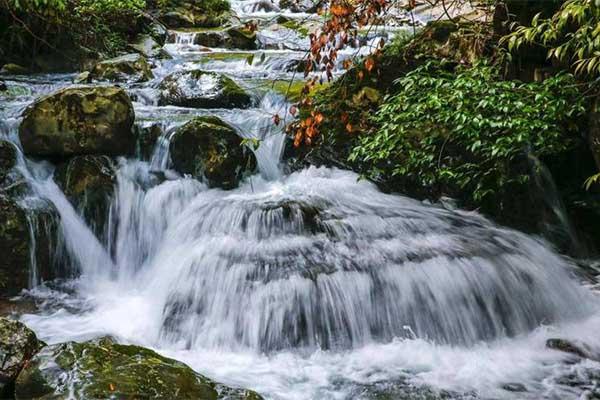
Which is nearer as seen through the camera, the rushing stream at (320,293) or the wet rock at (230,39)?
the rushing stream at (320,293)

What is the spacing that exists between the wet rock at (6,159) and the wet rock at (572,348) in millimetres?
5954

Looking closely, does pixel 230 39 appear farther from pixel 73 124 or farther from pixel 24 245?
pixel 24 245

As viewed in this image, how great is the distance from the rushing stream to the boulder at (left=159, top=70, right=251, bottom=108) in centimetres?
225

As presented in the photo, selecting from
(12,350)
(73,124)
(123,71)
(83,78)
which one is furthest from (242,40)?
(12,350)

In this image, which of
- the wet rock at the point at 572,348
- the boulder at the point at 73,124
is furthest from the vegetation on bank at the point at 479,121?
the boulder at the point at 73,124

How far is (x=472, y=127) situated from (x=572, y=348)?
90.5 inches

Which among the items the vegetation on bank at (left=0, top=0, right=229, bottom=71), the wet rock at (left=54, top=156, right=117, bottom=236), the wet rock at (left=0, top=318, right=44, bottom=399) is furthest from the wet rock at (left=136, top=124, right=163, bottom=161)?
the wet rock at (left=0, top=318, right=44, bottom=399)

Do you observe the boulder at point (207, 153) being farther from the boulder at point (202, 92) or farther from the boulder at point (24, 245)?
the boulder at point (202, 92)

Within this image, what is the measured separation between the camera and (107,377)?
124 inches

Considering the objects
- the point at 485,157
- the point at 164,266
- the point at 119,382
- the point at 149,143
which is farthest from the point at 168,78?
the point at 119,382

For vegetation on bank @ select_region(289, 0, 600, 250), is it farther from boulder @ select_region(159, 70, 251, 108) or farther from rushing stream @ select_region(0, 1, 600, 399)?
boulder @ select_region(159, 70, 251, 108)

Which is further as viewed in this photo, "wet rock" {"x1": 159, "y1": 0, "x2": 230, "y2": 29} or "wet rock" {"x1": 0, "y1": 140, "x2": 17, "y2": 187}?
"wet rock" {"x1": 159, "y1": 0, "x2": 230, "y2": 29}

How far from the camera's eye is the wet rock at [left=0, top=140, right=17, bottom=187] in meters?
6.34

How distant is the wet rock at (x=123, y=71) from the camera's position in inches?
416
